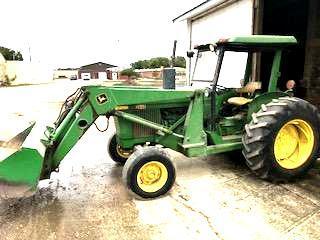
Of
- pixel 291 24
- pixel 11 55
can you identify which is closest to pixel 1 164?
pixel 291 24

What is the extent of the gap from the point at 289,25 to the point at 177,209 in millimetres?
8477

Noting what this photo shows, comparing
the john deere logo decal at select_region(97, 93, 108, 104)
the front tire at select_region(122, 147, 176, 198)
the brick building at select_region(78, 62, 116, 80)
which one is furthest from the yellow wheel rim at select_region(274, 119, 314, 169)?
the brick building at select_region(78, 62, 116, 80)

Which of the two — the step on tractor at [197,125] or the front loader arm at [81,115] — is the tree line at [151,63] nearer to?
the step on tractor at [197,125]

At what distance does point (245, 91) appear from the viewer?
5.55 m

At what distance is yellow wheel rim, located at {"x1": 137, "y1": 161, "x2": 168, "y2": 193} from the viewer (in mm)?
4535

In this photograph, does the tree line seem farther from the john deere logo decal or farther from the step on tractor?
the john deere logo decal

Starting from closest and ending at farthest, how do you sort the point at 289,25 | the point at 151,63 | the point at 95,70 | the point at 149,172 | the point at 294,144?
the point at 149,172 < the point at 294,144 < the point at 289,25 < the point at 151,63 < the point at 95,70

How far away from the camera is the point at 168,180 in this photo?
462 centimetres

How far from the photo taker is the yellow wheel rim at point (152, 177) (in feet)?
14.9

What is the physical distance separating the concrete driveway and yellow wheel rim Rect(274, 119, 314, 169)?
30 centimetres

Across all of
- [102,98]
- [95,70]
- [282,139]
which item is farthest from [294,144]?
[95,70]

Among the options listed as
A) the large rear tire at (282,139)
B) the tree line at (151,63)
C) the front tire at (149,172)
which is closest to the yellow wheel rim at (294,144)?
the large rear tire at (282,139)

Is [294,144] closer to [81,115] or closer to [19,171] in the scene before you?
[81,115]

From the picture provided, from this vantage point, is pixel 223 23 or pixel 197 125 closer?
pixel 197 125
